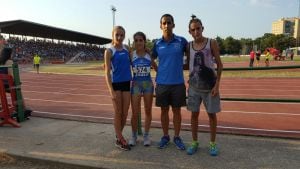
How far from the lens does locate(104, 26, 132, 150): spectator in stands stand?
15.8 ft

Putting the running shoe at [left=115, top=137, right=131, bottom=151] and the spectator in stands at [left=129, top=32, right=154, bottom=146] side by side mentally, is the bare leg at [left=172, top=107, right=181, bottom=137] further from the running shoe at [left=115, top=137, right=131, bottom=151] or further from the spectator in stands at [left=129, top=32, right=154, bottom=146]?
the running shoe at [left=115, top=137, right=131, bottom=151]

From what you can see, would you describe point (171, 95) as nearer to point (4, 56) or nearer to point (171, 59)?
point (171, 59)

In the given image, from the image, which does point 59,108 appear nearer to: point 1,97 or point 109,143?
point 1,97

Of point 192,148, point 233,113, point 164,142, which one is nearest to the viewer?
point 192,148

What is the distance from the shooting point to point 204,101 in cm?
464

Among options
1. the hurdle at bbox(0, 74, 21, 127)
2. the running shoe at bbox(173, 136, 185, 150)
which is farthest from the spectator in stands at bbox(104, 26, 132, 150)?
the hurdle at bbox(0, 74, 21, 127)

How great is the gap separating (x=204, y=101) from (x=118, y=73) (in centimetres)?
131

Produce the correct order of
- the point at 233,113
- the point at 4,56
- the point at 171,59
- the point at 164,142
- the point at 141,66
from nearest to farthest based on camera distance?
the point at 171,59, the point at 141,66, the point at 164,142, the point at 4,56, the point at 233,113

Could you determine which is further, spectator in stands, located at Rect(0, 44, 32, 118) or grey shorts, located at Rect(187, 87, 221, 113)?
spectator in stands, located at Rect(0, 44, 32, 118)

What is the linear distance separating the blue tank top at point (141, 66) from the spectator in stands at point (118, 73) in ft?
0.35

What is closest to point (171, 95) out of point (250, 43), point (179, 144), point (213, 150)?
point (179, 144)

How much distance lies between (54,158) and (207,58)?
101 inches

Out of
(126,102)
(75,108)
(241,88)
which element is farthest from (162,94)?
(241,88)

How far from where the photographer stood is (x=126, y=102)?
16.4 feet
